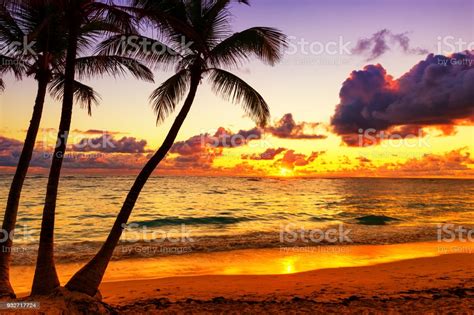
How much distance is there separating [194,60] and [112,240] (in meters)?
4.11

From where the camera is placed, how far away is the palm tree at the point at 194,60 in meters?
7.90

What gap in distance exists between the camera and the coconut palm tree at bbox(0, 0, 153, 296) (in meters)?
A: 7.78

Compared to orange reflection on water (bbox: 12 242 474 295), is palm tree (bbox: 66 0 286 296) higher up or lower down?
higher up

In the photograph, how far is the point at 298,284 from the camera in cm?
1121

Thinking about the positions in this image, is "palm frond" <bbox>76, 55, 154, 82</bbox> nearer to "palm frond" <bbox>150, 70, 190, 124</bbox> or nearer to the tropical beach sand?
"palm frond" <bbox>150, 70, 190, 124</bbox>

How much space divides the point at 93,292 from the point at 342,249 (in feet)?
41.6

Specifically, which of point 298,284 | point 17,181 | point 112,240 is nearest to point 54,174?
point 17,181

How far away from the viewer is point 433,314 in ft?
26.8

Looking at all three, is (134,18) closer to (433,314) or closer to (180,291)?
(180,291)

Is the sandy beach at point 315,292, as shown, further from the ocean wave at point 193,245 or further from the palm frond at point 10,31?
the palm frond at point 10,31

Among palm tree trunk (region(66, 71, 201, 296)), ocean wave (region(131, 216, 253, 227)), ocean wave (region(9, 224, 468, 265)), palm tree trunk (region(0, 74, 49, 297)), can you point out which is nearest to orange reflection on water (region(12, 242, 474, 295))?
ocean wave (region(9, 224, 468, 265))

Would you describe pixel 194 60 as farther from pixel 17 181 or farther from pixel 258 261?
pixel 258 261

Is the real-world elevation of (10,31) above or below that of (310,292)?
above

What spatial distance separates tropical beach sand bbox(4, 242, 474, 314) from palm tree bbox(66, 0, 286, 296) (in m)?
1.60
